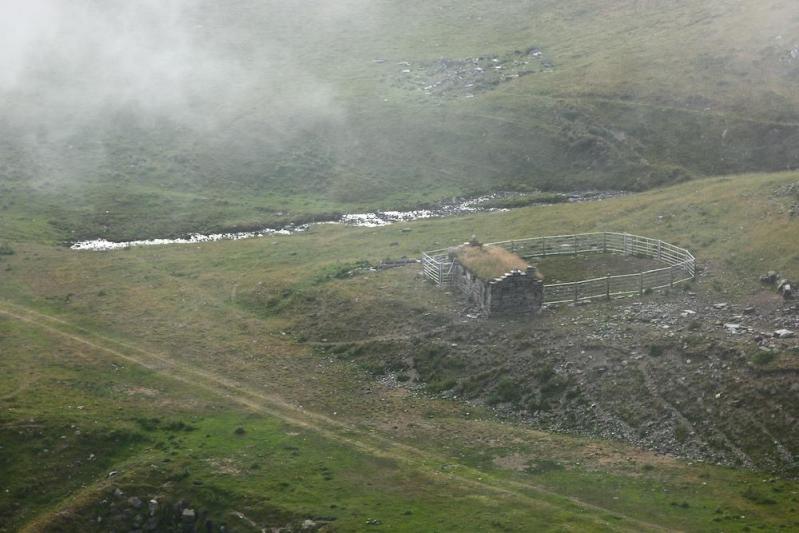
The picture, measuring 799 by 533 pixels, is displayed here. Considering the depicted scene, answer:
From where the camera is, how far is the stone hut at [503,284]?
76.2 metres

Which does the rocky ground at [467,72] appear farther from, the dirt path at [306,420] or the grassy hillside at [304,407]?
the dirt path at [306,420]

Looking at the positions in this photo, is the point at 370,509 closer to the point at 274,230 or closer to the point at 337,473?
the point at 337,473

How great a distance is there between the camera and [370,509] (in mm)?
59125

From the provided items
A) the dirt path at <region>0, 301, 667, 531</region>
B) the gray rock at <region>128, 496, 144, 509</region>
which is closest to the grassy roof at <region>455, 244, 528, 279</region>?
the dirt path at <region>0, 301, 667, 531</region>

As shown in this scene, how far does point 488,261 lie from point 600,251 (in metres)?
12.5

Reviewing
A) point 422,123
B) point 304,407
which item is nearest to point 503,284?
point 304,407

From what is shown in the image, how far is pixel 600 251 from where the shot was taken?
8725 cm

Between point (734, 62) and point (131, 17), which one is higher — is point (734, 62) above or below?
below

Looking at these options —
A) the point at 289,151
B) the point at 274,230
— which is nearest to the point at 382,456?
the point at 274,230

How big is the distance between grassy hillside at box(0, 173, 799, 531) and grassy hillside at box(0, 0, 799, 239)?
17.3 m

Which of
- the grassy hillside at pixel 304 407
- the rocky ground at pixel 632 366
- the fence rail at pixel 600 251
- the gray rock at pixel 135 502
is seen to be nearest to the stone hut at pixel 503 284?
the rocky ground at pixel 632 366

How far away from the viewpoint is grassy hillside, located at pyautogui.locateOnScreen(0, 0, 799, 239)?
118 meters

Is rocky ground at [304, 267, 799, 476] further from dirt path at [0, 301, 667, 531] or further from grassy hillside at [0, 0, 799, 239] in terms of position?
grassy hillside at [0, 0, 799, 239]

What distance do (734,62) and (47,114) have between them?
84278 mm
